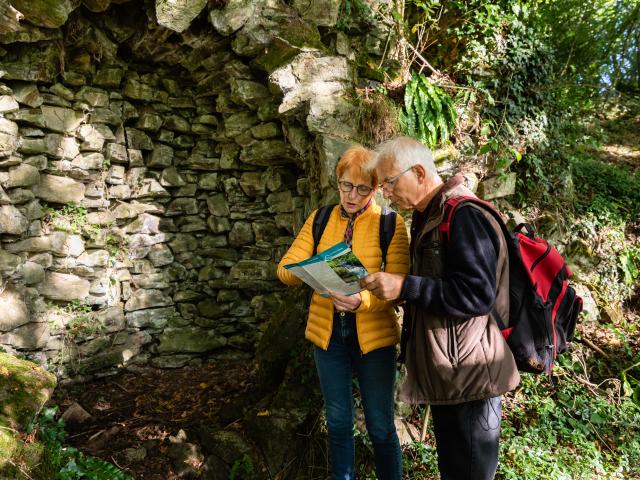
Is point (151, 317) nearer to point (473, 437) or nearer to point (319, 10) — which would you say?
point (319, 10)

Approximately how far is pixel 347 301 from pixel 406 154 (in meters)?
0.77

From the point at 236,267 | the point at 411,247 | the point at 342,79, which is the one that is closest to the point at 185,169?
the point at 236,267

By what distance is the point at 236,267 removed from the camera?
5262 mm

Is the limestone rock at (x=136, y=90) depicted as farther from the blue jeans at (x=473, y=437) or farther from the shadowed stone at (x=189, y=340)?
the blue jeans at (x=473, y=437)

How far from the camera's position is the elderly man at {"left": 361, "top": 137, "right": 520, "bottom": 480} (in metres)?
1.75

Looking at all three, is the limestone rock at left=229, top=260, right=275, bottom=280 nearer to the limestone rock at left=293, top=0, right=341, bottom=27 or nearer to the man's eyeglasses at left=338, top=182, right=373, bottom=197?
the limestone rock at left=293, top=0, right=341, bottom=27

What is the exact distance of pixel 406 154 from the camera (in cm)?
199

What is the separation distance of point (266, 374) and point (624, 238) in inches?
177

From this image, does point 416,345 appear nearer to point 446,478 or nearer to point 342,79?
point 446,478

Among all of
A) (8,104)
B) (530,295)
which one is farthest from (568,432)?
(8,104)

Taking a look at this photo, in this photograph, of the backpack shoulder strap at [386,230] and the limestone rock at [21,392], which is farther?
the limestone rock at [21,392]

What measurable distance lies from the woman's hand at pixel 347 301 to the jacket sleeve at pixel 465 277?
39 centimetres

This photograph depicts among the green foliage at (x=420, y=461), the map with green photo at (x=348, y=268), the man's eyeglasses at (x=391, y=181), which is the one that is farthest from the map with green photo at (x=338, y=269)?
the green foliage at (x=420, y=461)

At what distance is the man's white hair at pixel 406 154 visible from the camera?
1.99m
